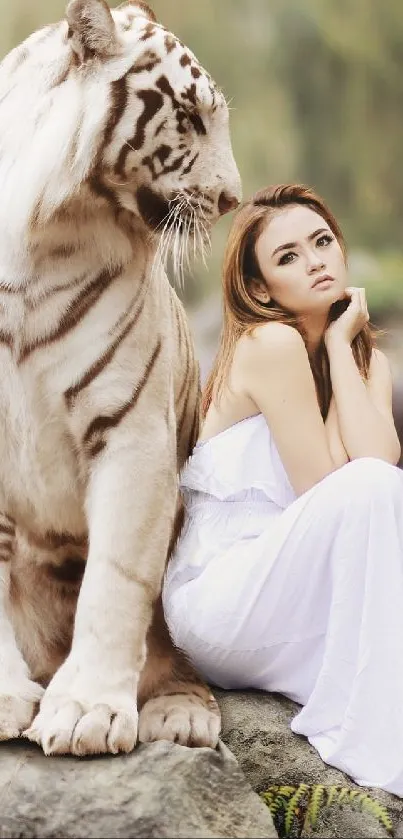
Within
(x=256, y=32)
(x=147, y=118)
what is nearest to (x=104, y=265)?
(x=147, y=118)

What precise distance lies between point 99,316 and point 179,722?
0.58m

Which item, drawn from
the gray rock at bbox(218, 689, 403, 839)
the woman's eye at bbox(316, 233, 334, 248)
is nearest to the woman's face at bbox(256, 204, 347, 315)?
the woman's eye at bbox(316, 233, 334, 248)

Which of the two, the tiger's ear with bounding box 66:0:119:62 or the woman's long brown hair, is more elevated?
the tiger's ear with bounding box 66:0:119:62

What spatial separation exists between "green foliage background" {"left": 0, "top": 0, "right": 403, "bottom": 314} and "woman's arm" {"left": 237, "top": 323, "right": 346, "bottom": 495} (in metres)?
1.20

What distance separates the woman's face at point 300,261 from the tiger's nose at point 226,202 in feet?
→ 1.20

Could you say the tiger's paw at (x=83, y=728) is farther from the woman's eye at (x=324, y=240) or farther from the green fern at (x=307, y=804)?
the woman's eye at (x=324, y=240)

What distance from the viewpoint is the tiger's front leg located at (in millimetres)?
1274

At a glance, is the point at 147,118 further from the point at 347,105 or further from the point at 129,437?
the point at 347,105

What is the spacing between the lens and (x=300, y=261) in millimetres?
1789

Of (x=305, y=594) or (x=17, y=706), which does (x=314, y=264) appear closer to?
(x=305, y=594)

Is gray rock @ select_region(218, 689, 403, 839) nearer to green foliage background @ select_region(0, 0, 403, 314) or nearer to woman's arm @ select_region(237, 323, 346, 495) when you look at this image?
woman's arm @ select_region(237, 323, 346, 495)

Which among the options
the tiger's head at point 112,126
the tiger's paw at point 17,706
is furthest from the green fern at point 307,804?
the tiger's head at point 112,126

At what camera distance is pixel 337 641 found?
1.46 meters

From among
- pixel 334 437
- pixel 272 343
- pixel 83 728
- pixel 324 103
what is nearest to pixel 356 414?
pixel 334 437
